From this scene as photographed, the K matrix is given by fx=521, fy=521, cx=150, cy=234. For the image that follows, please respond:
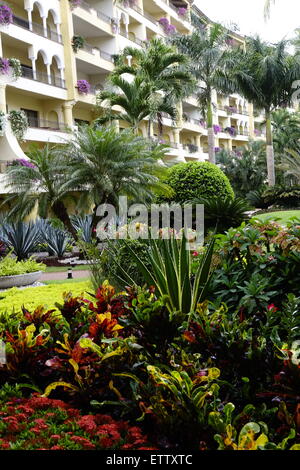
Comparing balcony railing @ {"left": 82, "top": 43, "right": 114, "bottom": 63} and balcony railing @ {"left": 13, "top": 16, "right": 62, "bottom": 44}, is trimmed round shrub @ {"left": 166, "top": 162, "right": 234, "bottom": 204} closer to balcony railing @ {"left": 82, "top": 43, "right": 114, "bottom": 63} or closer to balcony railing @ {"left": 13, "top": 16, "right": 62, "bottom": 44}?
balcony railing @ {"left": 13, "top": 16, "right": 62, "bottom": 44}

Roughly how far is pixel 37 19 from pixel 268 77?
A: 11.9 metres

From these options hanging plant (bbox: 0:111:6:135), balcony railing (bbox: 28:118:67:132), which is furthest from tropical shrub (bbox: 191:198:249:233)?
balcony railing (bbox: 28:118:67:132)

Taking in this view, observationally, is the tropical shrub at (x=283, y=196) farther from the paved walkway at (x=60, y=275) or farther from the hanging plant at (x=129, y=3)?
the hanging plant at (x=129, y=3)

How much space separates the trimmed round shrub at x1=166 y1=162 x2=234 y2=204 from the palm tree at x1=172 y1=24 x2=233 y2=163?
13900mm

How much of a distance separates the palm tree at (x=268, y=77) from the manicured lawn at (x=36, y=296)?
68.2ft

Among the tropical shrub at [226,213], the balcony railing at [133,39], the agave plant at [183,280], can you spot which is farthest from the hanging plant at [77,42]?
the agave plant at [183,280]

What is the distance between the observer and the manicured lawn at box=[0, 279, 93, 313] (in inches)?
270

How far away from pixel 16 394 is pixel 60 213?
39.9ft

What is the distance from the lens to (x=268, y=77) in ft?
87.8

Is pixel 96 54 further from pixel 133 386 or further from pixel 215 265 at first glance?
pixel 133 386

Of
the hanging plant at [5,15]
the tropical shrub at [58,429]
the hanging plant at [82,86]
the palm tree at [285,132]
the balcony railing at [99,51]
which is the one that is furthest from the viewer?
the palm tree at [285,132]

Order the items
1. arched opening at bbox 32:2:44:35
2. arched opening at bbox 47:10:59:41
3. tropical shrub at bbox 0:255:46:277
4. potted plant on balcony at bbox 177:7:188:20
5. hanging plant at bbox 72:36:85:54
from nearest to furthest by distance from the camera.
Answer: tropical shrub at bbox 0:255:46:277 < arched opening at bbox 32:2:44:35 < arched opening at bbox 47:10:59:41 < hanging plant at bbox 72:36:85:54 < potted plant on balcony at bbox 177:7:188:20

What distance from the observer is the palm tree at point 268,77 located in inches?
1044

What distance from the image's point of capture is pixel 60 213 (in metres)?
14.8
